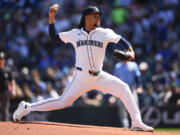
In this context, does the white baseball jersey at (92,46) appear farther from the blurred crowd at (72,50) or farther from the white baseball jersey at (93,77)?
the blurred crowd at (72,50)

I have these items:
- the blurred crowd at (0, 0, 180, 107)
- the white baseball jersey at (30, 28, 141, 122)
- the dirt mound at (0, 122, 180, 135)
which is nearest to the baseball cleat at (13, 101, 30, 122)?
the dirt mound at (0, 122, 180, 135)

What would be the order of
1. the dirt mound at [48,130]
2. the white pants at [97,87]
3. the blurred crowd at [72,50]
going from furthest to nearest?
the blurred crowd at [72,50]
the white pants at [97,87]
the dirt mound at [48,130]

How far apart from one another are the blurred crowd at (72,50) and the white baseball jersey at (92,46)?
5827 mm

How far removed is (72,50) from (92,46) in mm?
8961

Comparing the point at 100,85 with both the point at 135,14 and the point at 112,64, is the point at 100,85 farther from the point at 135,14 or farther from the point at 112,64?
the point at 135,14

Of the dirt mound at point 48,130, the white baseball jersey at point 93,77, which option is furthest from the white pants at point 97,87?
the dirt mound at point 48,130

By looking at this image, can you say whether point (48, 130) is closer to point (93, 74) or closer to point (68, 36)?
point (93, 74)

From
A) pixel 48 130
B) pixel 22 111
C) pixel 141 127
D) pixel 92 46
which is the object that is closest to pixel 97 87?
pixel 92 46

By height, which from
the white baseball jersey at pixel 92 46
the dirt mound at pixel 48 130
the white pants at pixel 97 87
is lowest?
the dirt mound at pixel 48 130

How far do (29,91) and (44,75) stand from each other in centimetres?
158

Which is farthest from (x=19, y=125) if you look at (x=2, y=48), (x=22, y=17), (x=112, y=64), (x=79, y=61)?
(x=22, y=17)

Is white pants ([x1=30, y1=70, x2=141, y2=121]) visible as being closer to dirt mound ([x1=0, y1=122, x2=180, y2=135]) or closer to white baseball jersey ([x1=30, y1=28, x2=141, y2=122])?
white baseball jersey ([x1=30, y1=28, x2=141, y2=122])

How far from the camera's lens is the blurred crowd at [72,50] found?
1488cm

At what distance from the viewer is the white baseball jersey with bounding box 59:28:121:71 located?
822cm
